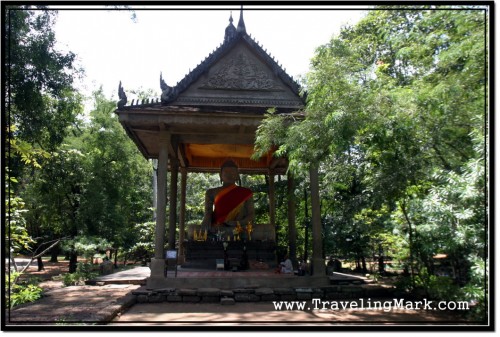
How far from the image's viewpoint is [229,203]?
14.4 m

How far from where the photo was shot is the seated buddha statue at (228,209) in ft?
45.9

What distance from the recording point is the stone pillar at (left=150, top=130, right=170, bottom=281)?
32.0 ft

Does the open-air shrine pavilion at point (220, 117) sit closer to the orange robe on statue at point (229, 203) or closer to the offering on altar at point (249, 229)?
the offering on altar at point (249, 229)

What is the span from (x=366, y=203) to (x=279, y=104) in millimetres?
3606

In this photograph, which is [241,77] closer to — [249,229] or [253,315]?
[249,229]

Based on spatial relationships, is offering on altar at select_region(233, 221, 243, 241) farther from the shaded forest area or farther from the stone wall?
the stone wall

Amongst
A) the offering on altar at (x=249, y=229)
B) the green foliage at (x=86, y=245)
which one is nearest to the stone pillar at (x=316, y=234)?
the offering on altar at (x=249, y=229)

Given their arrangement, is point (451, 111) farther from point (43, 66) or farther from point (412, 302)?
point (43, 66)

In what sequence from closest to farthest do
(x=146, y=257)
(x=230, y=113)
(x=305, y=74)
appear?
(x=305, y=74)
(x=230, y=113)
(x=146, y=257)

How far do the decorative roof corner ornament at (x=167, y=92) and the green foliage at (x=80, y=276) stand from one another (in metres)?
6.40

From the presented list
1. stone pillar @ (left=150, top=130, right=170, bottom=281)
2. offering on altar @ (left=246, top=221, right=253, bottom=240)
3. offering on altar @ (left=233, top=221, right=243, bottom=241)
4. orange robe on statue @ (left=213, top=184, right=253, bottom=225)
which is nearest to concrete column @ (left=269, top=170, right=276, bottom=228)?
orange robe on statue @ (left=213, top=184, right=253, bottom=225)

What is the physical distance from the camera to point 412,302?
765cm

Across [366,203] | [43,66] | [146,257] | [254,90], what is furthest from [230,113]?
[146,257]

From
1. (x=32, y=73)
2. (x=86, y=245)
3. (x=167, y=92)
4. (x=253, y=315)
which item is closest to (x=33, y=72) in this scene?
(x=32, y=73)
